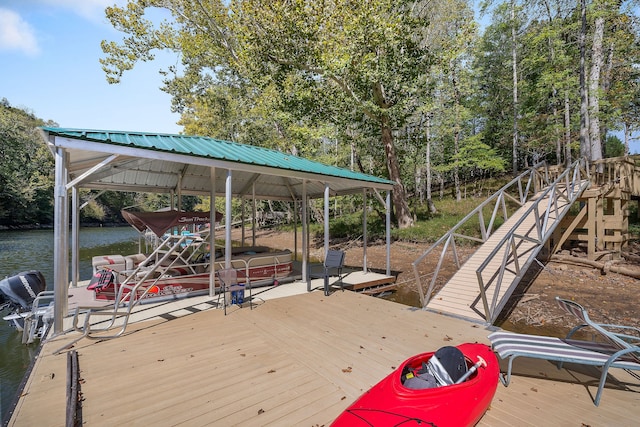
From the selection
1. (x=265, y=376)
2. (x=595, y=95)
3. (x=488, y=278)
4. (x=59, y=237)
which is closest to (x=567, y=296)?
(x=488, y=278)

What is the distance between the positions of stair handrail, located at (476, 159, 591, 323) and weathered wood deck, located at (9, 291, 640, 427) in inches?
28.0

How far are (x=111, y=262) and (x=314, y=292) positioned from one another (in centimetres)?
542

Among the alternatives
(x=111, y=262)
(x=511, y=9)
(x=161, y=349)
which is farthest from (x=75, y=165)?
(x=511, y=9)

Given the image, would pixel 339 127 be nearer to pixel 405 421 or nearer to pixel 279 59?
pixel 279 59

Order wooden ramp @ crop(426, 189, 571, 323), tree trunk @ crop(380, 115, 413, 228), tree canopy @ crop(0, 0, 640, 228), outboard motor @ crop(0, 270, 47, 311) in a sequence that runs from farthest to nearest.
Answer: tree trunk @ crop(380, 115, 413, 228), tree canopy @ crop(0, 0, 640, 228), outboard motor @ crop(0, 270, 47, 311), wooden ramp @ crop(426, 189, 571, 323)

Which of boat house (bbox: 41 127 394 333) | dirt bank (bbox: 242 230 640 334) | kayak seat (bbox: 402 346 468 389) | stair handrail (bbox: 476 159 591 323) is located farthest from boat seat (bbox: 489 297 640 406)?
boat house (bbox: 41 127 394 333)

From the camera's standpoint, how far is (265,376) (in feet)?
13.0

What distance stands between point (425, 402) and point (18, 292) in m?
9.08

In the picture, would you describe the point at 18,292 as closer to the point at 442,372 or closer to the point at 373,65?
the point at 442,372

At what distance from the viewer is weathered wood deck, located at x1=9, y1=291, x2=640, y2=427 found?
3.15 meters

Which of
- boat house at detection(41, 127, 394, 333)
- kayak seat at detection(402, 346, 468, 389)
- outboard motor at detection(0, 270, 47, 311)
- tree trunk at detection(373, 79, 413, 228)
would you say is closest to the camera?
kayak seat at detection(402, 346, 468, 389)

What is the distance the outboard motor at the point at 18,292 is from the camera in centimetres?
703

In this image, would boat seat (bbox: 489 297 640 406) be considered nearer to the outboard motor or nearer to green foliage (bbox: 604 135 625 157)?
the outboard motor

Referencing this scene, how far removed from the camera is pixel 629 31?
19672mm
